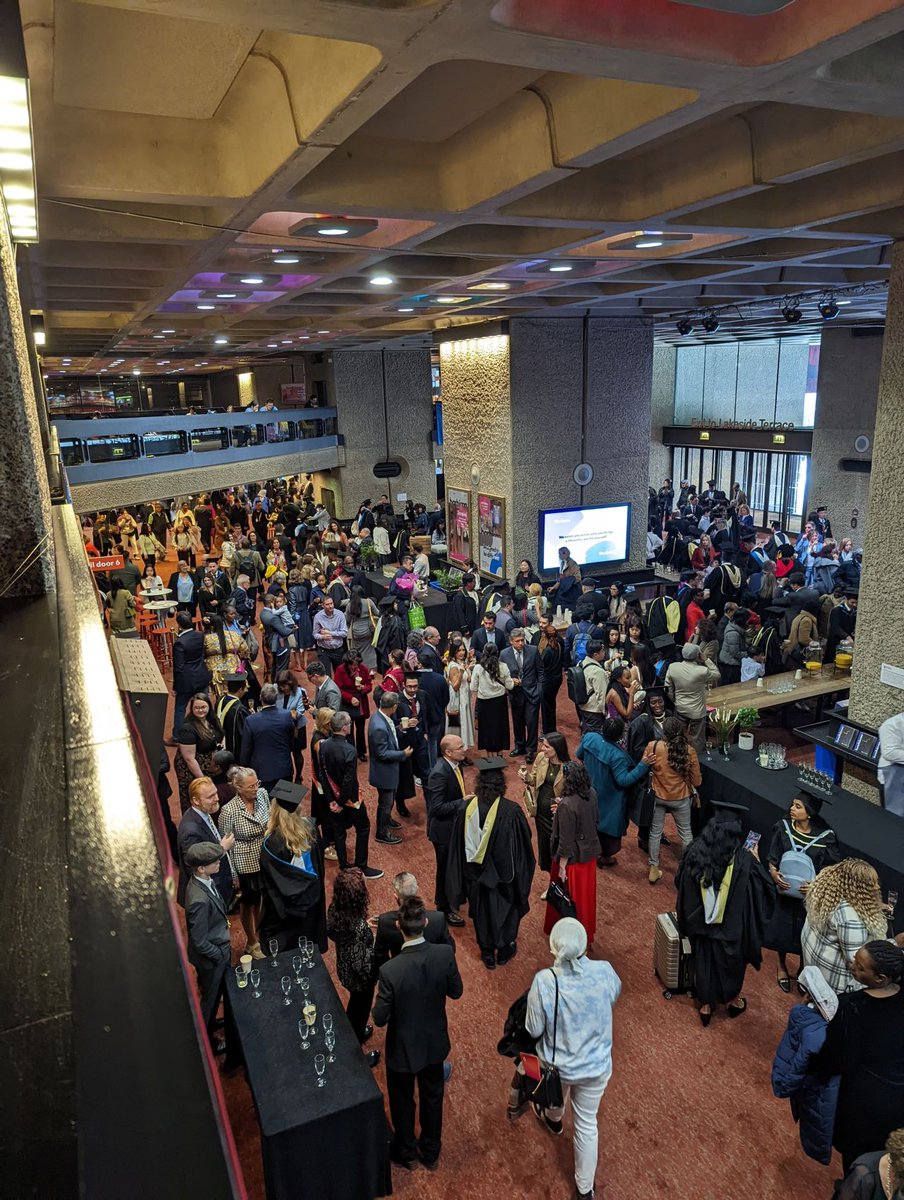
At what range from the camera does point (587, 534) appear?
15312 millimetres

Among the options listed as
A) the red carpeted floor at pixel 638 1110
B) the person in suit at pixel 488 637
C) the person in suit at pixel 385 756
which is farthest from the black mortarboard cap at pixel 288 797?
the person in suit at pixel 488 637

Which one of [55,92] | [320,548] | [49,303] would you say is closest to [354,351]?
[320,548]

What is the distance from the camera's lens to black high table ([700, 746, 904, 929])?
5.52 m

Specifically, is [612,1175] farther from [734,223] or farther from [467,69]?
[734,223]

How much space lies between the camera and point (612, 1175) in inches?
158

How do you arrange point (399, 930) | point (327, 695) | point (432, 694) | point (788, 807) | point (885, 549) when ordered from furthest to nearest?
point (432, 694) → point (885, 549) → point (327, 695) → point (788, 807) → point (399, 930)

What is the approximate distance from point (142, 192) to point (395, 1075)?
16.3 feet

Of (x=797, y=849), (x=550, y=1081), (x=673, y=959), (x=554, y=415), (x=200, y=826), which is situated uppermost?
(x=554, y=415)

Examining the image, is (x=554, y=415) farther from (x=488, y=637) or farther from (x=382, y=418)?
(x=382, y=418)

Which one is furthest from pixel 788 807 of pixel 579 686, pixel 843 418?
pixel 843 418

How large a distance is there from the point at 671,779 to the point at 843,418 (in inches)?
A: 673

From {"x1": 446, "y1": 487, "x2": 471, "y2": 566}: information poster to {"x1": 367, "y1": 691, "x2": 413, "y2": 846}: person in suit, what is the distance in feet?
32.3

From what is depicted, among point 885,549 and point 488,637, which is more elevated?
point 885,549

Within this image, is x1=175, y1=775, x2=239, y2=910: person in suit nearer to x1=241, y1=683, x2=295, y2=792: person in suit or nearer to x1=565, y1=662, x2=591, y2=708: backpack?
x1=241, y1=683, x2=295, y2=792: person in suit
